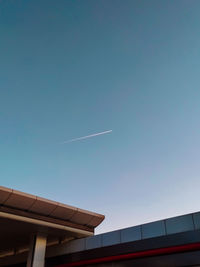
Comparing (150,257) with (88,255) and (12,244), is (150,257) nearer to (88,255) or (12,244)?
(88,255)

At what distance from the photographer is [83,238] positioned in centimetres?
1565

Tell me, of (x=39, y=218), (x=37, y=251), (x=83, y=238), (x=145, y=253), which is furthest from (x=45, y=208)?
(x=145, y=253)

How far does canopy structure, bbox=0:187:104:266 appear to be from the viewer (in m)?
13.9

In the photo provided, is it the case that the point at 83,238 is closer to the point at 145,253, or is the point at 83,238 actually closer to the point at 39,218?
the point at 39,218

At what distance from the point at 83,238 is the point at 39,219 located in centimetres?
270

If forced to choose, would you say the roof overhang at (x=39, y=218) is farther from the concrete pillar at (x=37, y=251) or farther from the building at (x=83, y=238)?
the concrete pillar at (x=37, y=251)

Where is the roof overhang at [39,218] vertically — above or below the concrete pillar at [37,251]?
above

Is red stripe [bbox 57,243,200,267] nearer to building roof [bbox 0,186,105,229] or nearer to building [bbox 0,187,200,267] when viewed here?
building [bbox 0,187,200,267]

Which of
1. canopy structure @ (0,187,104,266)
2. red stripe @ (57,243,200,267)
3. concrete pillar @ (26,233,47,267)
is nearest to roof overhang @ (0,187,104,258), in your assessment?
canopy structure @ (0,187,104,266)

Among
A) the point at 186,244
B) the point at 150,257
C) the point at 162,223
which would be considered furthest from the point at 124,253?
the point at 186,244

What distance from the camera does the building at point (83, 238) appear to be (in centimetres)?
1121

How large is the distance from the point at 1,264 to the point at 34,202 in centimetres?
→ 953

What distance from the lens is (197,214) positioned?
11.0m

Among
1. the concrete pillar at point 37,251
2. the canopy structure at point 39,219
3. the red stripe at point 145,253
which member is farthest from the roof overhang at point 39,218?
the red stripe at point 145,253
